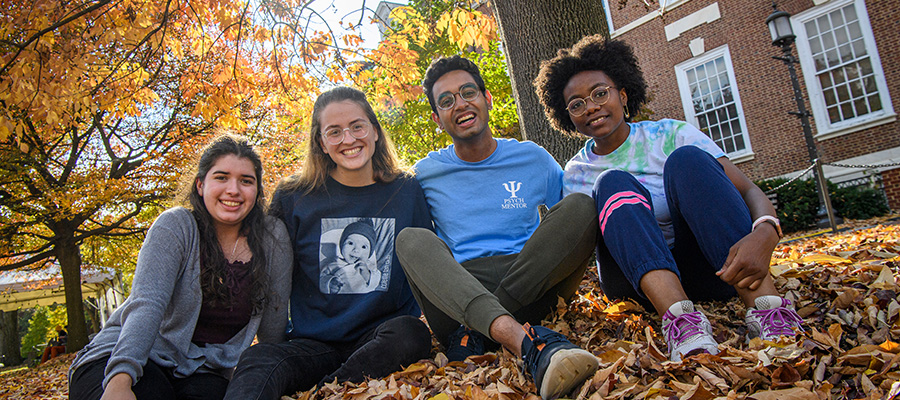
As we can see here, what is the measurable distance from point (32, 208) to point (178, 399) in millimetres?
11998

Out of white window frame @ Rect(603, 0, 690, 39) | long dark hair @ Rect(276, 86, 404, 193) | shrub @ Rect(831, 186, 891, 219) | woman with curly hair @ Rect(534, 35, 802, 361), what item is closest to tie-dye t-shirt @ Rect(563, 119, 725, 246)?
woman with curly hair @ Rect(534, 35, 802, 361)

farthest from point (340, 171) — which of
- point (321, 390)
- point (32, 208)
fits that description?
point (32, 208)

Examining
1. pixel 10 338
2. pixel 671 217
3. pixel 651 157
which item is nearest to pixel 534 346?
pixel 671 217

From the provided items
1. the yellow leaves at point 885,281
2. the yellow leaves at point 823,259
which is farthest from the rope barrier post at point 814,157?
the yellow leaves at point 885,281

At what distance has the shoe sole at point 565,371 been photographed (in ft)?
5.53

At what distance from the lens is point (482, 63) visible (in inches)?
441

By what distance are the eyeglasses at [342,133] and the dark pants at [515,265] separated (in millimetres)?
879

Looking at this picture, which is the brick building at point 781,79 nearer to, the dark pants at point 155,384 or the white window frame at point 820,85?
the white window frame at point 820,85

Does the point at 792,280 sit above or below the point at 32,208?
below

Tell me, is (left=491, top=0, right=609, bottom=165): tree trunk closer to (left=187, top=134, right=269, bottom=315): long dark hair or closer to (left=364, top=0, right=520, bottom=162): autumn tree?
(left=364, top=0, right=520, bottom=162): autumn tree

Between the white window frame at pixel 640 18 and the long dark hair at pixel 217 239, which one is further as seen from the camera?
the white window frame at pixel 640 18

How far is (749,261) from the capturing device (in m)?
1.97

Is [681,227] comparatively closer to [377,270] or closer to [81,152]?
[377,270]

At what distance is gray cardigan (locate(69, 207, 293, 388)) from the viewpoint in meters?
2.23
